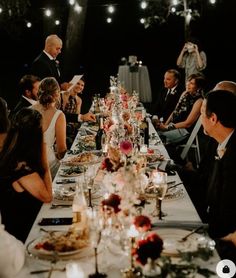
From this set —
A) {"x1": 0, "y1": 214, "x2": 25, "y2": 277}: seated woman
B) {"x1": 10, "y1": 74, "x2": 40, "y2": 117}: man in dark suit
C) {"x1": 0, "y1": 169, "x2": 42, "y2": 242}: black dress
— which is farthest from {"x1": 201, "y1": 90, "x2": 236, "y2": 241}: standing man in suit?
{"x1": 10, "y1": 74, "x2": 40, "y2": 117}: man in dark suit

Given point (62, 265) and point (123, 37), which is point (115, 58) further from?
point (62, 265)

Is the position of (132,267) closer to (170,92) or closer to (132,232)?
(132,232)

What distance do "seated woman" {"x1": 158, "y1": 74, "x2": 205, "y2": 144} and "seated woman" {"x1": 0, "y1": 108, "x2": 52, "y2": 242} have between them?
3.16 metres

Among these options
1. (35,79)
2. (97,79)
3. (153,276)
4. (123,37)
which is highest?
(153,276)

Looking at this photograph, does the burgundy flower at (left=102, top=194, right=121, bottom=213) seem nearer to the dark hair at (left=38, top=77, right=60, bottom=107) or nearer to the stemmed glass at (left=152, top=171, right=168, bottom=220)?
the stemmed glass at (left=152, top=171, right=168, bottom=220)

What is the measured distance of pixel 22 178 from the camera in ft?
8.09

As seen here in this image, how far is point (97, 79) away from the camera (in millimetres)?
14594

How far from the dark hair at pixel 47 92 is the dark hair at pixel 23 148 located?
4.78 feet

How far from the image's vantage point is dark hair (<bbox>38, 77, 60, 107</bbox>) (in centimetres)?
430

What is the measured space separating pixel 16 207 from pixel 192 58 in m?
7.66

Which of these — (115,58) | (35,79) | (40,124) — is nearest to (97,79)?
(115,58)

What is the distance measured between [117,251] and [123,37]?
14.2 meters

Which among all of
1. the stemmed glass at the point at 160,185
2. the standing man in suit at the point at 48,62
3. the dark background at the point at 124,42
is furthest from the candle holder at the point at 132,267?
the dark background at the point at 124,42

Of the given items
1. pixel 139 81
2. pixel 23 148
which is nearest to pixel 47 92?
pixel 23 148
